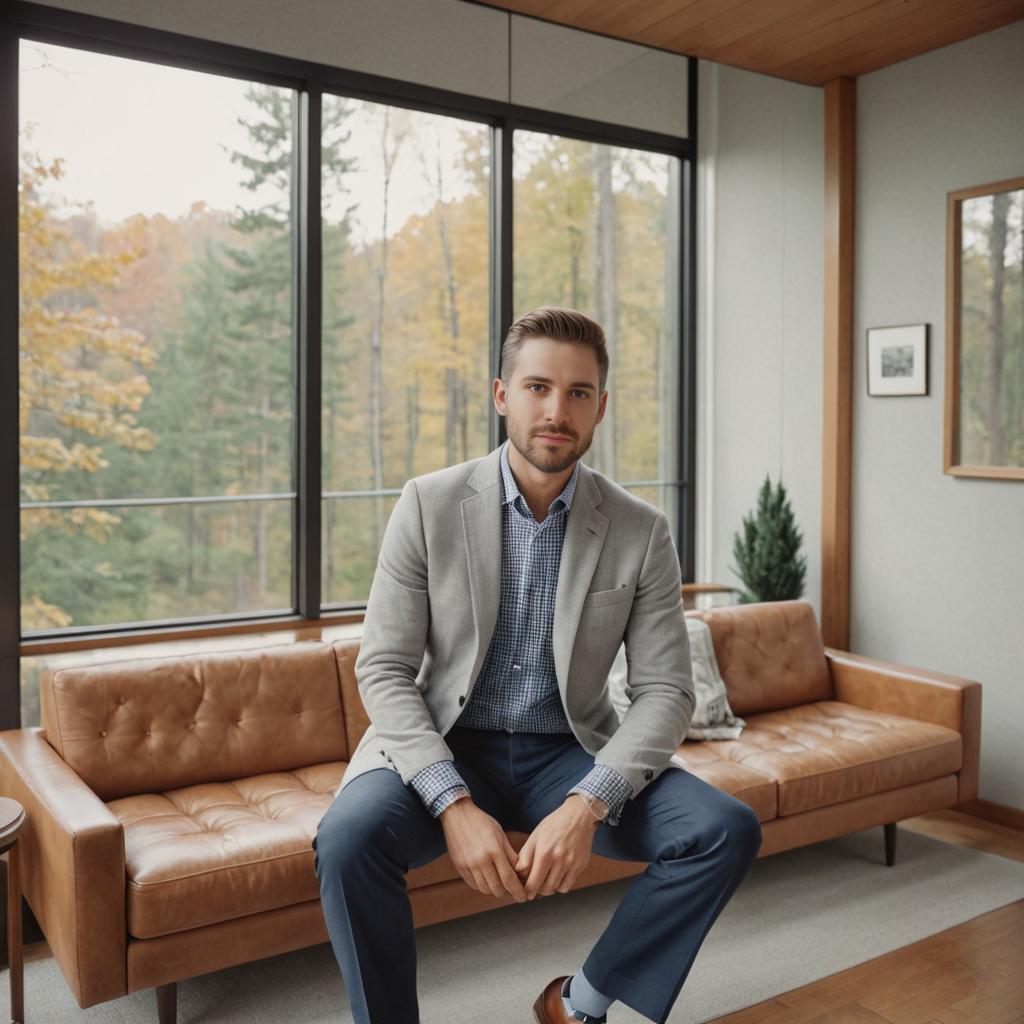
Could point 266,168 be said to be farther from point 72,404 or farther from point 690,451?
point 690,451

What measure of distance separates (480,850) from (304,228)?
2547 mm

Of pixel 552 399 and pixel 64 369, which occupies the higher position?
pixel 64 369

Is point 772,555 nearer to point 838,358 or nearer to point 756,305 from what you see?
point 838,358

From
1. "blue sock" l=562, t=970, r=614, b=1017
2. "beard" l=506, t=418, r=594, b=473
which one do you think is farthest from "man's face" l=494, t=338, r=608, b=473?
"blue sock" l=562, t=970, r=614, b=1017

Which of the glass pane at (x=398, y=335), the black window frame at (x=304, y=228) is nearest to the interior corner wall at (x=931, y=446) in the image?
Answer: the black window frame at (x=304, y=228)

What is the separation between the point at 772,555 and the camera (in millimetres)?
4273

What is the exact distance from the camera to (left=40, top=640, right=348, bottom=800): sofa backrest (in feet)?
8.70

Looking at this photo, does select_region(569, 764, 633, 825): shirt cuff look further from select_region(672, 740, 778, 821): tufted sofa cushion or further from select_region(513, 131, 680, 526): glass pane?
select_region(513, 131, 680, 526): glass pane

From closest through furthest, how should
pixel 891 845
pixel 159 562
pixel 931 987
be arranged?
pixel 931 987 < pixel 891 845 < pixel 159 562

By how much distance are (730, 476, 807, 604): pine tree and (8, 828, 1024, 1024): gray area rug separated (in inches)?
45.2

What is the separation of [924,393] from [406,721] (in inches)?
Answer: 108

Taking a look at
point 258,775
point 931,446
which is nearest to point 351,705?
point 258,775

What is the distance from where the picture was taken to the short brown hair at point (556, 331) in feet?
6.89

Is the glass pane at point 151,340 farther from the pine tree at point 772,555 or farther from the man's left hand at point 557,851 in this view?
the man's left hand at point 557,851
